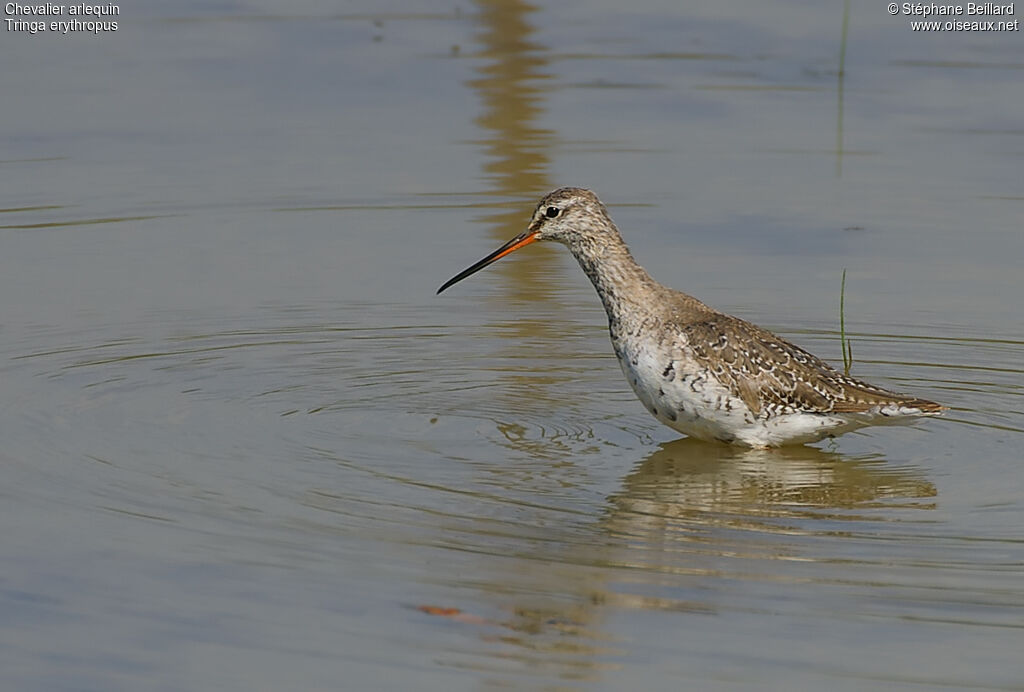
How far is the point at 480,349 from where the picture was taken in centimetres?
1211

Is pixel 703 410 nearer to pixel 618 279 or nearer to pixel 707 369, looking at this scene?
pixel 707 369

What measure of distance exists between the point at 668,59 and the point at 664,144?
127 inches

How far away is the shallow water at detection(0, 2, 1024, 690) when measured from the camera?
7598 mm

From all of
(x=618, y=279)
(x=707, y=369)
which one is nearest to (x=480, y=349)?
(x=618, y=279)

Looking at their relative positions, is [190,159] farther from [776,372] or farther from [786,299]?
[776,372]

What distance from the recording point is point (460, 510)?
9062 mm

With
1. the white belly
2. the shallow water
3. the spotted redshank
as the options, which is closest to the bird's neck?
the spotted redshank

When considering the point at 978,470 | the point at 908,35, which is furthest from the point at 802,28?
the point at 978,470

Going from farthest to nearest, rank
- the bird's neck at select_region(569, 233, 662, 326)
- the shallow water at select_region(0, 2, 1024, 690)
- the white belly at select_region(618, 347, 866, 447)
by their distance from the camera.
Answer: the bird's neck at select_region(569, 233, 662, 326)
the white belly at select_region(618, 347, 866, 447)
the shallow water at select_region(0, 2, 1024, 690)

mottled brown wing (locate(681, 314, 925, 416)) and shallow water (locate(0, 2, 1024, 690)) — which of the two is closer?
shallow water (locate(0, 2, 1024, 690))

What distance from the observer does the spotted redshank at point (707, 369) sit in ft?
33.9

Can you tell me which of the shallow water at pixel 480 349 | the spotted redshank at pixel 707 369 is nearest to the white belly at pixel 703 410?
the spotted redshank at pixel 707 369

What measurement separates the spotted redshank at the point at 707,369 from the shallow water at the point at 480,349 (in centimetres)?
25

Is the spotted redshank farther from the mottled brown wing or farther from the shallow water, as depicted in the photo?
the shallow water
